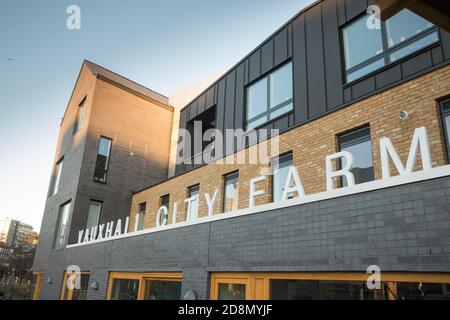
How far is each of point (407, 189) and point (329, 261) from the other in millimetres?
1389

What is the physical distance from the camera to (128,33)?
11297 millimetres

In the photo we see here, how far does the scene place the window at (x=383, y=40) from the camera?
752 cm

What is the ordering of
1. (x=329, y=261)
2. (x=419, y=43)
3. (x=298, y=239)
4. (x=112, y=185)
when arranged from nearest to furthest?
(x=329, y=261) < (x=298, y=239) < (x=419, y=43) < (x=112, y=185)

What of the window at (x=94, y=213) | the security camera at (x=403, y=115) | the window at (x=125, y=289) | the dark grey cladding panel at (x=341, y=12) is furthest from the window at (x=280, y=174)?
the window at (x=94, y=213)

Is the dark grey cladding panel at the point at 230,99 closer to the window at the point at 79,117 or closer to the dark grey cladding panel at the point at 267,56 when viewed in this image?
the dark grey cladding panel at the point at 267,56

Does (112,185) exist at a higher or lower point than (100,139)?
lower

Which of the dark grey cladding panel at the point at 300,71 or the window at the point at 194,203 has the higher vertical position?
the dark grey cladding panel at the point at 300,71

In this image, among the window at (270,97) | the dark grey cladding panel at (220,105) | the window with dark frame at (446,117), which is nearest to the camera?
the window with dark frame at (446,117)

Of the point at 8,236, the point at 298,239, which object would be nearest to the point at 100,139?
the point at 298,239

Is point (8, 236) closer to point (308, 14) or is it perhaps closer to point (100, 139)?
point (100, 139)

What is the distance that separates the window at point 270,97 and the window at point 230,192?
1687mm

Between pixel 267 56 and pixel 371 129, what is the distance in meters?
4.95

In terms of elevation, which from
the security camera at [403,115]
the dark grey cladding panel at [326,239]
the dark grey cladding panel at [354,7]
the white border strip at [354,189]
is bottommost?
the dark grey cladding panel at [326,239]

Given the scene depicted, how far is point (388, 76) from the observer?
25.6 feet
